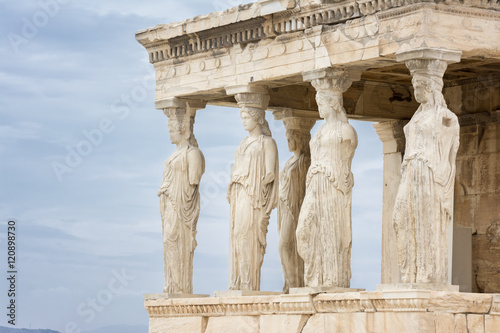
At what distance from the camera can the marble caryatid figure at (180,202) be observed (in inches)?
853

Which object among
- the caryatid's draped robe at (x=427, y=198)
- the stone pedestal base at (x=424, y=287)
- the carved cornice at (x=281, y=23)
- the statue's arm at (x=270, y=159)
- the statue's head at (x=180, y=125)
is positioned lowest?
the stone pedestal base at (x=424, y=287)

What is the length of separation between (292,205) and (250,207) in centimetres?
200

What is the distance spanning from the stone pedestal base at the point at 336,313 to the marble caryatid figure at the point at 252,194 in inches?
20.5

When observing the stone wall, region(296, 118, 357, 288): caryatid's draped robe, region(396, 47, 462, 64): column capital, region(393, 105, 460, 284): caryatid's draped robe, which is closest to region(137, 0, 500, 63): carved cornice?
region(396, 47, 462, 64): column capital

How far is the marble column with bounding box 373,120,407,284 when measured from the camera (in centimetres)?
2328

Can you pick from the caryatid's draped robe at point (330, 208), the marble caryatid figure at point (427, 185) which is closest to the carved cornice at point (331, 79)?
the caryatid's draped robe at point (330, 208)

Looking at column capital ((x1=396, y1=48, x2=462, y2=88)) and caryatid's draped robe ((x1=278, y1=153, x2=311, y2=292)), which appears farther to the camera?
caryatid's draped robe ((x1=278, y1=153, x2=311, y2=292))

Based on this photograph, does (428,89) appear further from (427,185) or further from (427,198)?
(427,198)

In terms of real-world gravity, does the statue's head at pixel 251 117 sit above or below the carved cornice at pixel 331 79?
below

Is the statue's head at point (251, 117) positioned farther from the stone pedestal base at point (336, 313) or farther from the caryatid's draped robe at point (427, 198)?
the caryatid's draped robe at point (427, 198)

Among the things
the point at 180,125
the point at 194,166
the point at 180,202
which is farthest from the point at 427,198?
the point at 180,125

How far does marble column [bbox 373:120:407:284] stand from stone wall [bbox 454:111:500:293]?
3.88 ft

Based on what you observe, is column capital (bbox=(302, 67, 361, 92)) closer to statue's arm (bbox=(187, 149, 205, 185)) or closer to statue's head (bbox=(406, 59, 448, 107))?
statue's head (bbox=(406, 59, 448, 107))

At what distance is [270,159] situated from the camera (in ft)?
67.1
